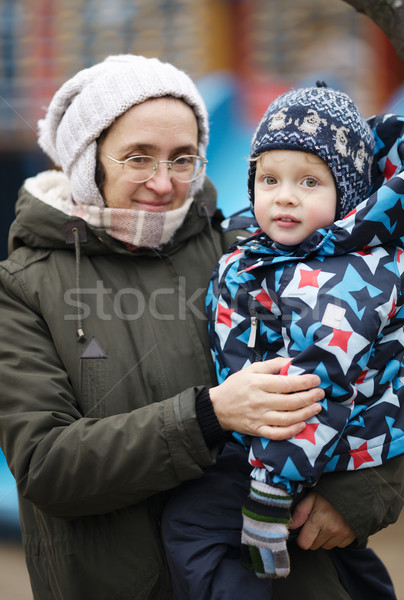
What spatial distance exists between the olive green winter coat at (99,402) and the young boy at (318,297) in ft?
0.50

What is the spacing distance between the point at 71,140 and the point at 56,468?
993 mm

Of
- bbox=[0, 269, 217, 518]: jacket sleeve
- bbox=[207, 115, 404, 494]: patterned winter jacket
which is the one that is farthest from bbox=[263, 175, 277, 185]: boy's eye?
bbox=[0, 269, 217, 518]: jacket sleeve

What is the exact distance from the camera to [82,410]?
6.40 feet

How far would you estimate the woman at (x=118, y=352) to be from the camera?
1802mm

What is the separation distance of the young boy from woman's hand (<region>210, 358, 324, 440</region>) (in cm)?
3

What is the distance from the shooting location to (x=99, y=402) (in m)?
1.94

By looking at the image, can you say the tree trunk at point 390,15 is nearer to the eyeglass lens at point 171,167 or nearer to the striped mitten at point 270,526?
the eyeglass lens at point 171,167

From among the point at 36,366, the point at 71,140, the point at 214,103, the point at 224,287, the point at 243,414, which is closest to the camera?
the point at 243,414

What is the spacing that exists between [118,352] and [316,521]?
69cm

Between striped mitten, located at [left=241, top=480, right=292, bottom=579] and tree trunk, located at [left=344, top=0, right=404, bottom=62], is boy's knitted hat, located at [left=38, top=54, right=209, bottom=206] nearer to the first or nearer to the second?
tree trunk, located at [left=344, top=0, right=404, bottom=62]

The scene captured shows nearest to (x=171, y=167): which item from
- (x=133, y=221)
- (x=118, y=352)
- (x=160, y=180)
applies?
(x=160, y=180)

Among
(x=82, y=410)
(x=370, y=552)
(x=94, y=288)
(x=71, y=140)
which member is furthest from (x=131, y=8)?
(x=370, y=552)

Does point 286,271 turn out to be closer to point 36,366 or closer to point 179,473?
point 179,473

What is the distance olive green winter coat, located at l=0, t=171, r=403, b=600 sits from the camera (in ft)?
5.93
